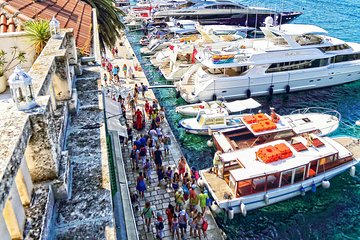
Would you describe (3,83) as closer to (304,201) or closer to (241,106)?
(304,201)

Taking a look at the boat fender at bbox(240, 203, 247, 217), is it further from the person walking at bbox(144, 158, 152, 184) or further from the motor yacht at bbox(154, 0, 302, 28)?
the motor yacht at bbox(154, 0, 302, 28)

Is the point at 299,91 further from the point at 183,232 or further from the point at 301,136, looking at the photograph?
the point at 183,232

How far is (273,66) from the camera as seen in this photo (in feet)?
94.2

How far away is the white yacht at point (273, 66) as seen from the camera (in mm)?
27688

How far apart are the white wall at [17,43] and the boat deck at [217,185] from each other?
397 inches

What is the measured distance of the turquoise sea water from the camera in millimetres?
15812

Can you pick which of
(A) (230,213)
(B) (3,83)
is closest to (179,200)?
(A) (230,213)

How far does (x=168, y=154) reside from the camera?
65.8 ft

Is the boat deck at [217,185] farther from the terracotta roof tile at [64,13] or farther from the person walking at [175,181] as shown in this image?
the terracotta roof tile at [64,13]

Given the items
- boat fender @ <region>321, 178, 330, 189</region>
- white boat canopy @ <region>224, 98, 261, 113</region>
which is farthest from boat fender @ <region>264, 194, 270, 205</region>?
white boat canopy @ <region>224, 98, 261, 113</region>

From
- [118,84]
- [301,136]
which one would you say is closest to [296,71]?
[301,136]

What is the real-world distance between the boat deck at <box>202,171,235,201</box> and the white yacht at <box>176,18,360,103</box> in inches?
422

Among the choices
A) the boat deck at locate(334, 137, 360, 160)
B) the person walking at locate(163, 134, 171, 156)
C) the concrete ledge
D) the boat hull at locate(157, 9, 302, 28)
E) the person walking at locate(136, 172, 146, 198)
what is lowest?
the boat deck at locate(334, 137, 360, 160)

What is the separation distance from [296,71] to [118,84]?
1431cm
